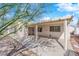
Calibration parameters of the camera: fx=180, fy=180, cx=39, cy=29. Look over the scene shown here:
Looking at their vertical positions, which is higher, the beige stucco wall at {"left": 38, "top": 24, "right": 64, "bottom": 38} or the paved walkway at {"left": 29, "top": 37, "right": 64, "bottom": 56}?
the beige stucco wall at {"left": 38, "top": 24, "right": 64, "bottom": 38}

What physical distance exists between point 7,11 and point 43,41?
410 mm

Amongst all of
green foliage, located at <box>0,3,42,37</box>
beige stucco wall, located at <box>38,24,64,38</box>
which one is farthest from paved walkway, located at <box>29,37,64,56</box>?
green foliage, located at <box>0,3,42,37</box>

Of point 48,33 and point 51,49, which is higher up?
point 48,33

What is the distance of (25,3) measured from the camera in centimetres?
157

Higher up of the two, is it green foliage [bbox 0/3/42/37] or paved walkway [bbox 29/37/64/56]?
green foliage [bbox 0/3/42/37]

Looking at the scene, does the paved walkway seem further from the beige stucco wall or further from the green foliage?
the green foliage

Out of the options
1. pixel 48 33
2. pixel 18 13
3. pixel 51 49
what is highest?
pixel 18 13

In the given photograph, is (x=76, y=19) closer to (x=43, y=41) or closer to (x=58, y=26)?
(x=58, y=26)

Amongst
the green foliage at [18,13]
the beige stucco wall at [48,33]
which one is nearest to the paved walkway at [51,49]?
the beige stucco wall at [48,33]

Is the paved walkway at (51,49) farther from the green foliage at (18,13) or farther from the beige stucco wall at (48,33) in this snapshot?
the green foliage at (18,13)

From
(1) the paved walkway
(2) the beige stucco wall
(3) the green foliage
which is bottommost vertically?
(1) the paved walkway

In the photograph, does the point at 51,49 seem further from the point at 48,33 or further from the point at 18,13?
the point at 18,13

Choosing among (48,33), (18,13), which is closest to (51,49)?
(48,33)

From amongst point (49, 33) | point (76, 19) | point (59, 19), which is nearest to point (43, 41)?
point (49, 33)
